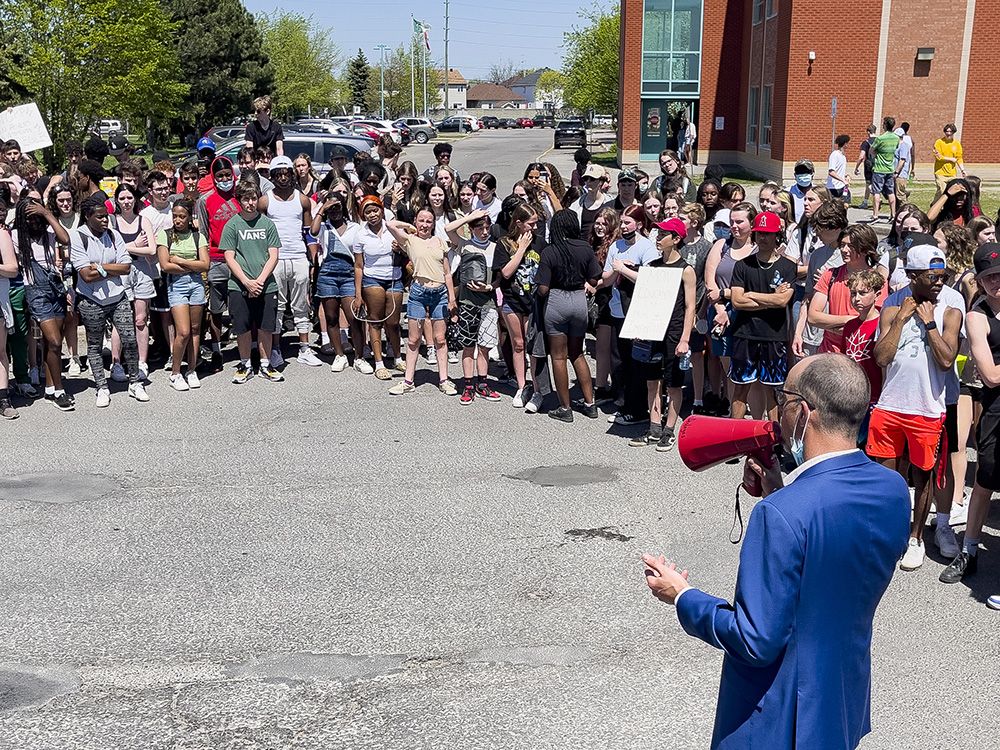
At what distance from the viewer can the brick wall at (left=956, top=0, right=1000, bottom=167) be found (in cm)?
3055

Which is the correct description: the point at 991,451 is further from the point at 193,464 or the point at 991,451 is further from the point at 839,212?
the point at 193,464

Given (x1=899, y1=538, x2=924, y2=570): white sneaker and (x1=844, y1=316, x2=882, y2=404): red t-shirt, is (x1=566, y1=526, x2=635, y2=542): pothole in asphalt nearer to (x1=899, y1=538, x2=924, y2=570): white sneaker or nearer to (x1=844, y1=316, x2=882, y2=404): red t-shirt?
(x1=899, y1=538, x2=924, y2=570): white sneaker

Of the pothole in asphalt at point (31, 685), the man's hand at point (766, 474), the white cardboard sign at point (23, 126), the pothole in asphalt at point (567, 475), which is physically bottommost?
the pothole in asphalt at point (567, 475)

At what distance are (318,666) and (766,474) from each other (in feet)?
9.64

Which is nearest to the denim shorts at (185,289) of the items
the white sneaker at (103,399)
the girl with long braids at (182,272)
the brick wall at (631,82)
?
the girl with long braids at (182,272)

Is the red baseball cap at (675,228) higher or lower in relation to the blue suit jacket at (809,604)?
higher

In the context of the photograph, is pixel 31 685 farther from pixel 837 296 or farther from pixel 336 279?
pixel 336 279

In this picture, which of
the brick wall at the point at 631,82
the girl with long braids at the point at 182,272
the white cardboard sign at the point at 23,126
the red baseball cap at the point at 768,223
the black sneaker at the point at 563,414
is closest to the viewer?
the red baseball cap at the point at 768,223

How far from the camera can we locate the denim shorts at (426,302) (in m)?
10.1

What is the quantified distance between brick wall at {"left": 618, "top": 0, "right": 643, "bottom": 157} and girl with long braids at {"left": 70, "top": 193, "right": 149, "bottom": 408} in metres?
34.3

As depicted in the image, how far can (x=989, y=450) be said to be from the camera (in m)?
5.90

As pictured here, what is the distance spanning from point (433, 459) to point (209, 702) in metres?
3.65

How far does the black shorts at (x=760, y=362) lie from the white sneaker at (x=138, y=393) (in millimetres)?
5331

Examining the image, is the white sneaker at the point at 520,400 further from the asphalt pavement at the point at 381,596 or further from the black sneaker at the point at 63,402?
the black sneaker at the point at 63,402
